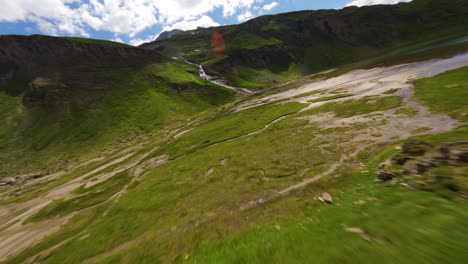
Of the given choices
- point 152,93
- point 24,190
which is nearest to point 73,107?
point 152,93

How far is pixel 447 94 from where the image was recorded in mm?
48250

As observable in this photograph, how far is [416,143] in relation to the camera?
2550cm

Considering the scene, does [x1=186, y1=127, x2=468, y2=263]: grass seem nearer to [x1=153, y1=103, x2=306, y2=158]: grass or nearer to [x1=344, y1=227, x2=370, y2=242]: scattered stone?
[x1=344, y1=227, x2=370, y2=242]: scattered stone

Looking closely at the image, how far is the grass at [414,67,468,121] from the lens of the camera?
38.2 meters

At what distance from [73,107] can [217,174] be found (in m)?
175

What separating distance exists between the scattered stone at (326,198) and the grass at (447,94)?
28.3m

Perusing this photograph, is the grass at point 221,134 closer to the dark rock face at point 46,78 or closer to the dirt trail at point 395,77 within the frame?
the dirt trail at point 395,77

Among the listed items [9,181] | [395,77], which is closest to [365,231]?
[395,77]

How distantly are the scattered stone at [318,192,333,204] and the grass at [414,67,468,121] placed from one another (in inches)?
1114

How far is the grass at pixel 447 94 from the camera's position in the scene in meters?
38.2

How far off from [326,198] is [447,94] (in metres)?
47.9

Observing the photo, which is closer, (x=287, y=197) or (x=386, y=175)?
(x=386, y=175)

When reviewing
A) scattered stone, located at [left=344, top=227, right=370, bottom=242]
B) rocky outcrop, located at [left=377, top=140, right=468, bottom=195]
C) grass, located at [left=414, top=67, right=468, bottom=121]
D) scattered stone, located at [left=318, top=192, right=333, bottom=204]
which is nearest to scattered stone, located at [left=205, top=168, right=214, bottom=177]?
scattered stone, located at [left=318, top=192, right=333, bottom=204]

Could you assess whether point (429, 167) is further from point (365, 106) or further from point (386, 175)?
point (365, 106)
